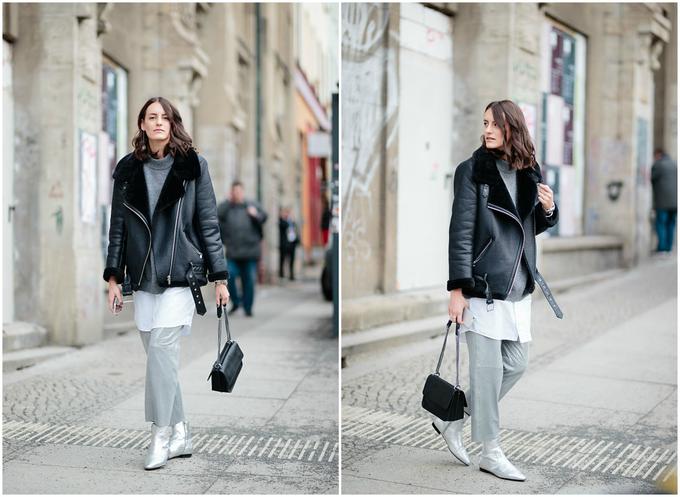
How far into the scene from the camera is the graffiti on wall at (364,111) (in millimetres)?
9414

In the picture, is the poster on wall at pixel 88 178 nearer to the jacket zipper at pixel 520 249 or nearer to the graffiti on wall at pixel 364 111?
the graffiti on wall at pixel 364 111

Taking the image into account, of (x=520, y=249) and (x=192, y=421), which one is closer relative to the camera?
(x=520, y=249)

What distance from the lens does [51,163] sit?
9422 millimetres

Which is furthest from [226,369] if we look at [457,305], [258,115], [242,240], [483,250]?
[258,115]

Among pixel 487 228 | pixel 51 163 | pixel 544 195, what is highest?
pixel 51 163

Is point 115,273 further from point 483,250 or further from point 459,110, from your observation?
point 459,110

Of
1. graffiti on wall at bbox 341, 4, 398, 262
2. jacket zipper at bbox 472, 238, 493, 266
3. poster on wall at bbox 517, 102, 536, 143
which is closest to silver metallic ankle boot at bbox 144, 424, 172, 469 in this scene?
jacket zipper at bbox 472, 238, 493, 266

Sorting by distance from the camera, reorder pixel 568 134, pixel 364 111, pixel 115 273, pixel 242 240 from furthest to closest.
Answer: pixel 568 134 → pixel 242 240 → pixel 364 111 → pixel 115 273

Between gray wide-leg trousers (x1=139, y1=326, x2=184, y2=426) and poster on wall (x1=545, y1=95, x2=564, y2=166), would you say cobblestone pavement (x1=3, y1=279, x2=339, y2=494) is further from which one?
poster on wall (x1=545, y1=95, x2=564, y2=166)

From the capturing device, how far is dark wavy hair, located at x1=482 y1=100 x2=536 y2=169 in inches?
186

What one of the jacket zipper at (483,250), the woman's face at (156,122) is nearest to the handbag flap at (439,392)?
the jacket zipper at (483,250)

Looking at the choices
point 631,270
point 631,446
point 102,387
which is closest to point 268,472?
point 631,446

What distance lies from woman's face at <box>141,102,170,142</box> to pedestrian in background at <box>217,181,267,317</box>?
763 centimetres

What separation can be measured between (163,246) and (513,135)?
1735mm
